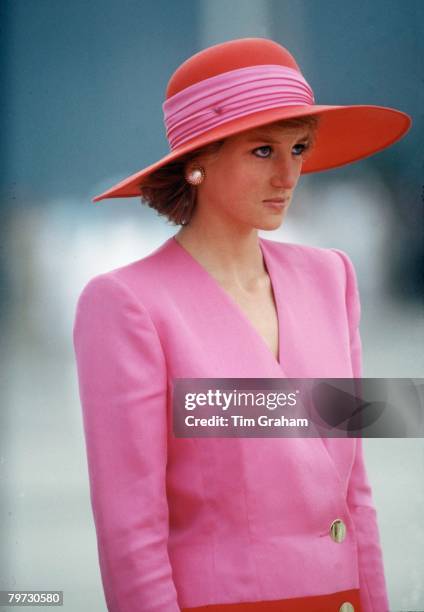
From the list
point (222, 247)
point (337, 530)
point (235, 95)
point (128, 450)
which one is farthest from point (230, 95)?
point (337, 530)

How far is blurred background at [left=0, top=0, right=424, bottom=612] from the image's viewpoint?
1417mm

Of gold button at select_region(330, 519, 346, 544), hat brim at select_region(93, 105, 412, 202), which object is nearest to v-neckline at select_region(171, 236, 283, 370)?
hat brim at select_region(93, 105, 412, 202)

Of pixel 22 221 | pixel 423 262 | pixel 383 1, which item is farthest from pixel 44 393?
pixel 383 1

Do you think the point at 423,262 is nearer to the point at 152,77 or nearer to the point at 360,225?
the point at 360,225

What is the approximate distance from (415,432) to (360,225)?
35 centimetres

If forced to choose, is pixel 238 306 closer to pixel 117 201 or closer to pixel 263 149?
pixel 263 149

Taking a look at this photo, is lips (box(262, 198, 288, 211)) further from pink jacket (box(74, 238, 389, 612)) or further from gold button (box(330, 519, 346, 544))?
gold button (box(330, 519, 346, 544))

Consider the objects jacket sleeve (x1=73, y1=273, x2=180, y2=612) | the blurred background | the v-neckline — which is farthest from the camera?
the blurred background

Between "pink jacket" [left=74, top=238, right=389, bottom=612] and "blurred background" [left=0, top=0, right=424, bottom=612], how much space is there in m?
0.21

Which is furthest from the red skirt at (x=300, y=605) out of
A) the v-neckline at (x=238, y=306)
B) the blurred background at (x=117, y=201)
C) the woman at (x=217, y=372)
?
the v-neckline at (x=238, y=306)

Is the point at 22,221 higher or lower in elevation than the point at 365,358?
higher

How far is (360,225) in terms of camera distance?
146cm

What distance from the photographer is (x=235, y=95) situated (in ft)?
A: 3.88

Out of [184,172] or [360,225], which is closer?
Result: [184,172]
